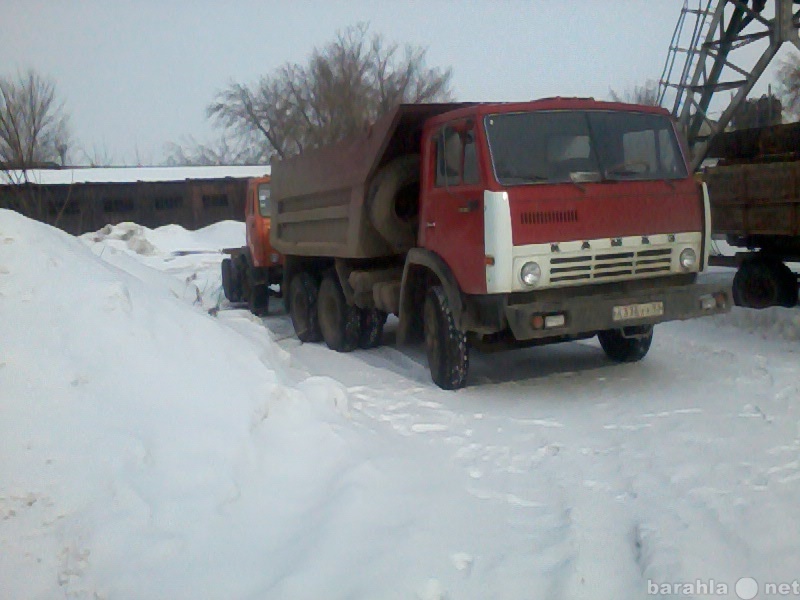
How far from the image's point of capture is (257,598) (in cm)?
331

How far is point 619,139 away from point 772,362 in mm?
2565

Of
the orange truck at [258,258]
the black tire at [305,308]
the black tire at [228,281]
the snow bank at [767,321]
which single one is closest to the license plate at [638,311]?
the snow bank at [767,321]

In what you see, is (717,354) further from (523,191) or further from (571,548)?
(571,548)

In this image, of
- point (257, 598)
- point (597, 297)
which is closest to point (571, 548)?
point (257, 598)

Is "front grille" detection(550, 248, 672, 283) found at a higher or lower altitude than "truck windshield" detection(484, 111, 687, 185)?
lower

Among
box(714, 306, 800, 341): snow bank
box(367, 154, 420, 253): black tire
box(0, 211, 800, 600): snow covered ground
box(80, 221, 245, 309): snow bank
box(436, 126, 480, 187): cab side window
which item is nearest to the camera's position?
box(0, 211, 800, 600): snow covered ground

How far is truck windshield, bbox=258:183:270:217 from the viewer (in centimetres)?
1347

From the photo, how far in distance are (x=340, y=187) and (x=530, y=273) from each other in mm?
3295

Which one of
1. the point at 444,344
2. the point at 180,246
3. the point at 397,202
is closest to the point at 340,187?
the point at 397,202

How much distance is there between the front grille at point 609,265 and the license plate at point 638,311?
283mm

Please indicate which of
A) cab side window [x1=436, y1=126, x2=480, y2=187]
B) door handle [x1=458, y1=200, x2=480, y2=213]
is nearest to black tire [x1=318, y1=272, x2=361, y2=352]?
cab side window [x1=436, y1=126, x2=480, y2=187]

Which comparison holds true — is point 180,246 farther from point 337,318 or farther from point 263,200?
point 337,318

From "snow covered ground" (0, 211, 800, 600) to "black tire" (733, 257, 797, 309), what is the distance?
12.6 ft

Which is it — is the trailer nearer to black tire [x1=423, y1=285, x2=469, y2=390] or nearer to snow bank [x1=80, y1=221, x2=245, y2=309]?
black tire [x1=423, y1=285, x2=469, y2=390]
